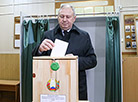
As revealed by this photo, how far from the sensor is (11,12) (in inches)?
129

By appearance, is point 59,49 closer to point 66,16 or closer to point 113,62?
point 66,16

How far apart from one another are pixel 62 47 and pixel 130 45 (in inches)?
94.2

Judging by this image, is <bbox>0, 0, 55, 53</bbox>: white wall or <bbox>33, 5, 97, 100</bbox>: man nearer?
<bbox>33, 5, 97, 100</bbox>: man

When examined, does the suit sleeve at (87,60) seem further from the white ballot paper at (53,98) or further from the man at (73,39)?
the white ballot paper at (53,98)

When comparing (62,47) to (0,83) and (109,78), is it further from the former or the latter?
(0,83)

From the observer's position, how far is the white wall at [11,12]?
3168 millimetres

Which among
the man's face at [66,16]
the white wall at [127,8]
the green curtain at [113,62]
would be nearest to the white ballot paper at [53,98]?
the man's face at [66,16]

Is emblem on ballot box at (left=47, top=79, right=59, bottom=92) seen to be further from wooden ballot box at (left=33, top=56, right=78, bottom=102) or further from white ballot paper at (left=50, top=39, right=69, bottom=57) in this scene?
white ballot paper at (left=50, top=39, right=69, bottom=57)

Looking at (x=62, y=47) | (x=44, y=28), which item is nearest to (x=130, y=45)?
(x=44, y=28)

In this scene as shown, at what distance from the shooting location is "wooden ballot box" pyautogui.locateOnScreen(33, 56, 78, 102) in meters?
0.58

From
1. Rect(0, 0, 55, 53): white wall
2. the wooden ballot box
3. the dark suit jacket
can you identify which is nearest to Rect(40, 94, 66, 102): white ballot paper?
the wooden ballot box

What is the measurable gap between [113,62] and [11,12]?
278cm

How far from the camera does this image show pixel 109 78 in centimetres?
180

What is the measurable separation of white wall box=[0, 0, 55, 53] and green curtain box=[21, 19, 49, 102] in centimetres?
132
